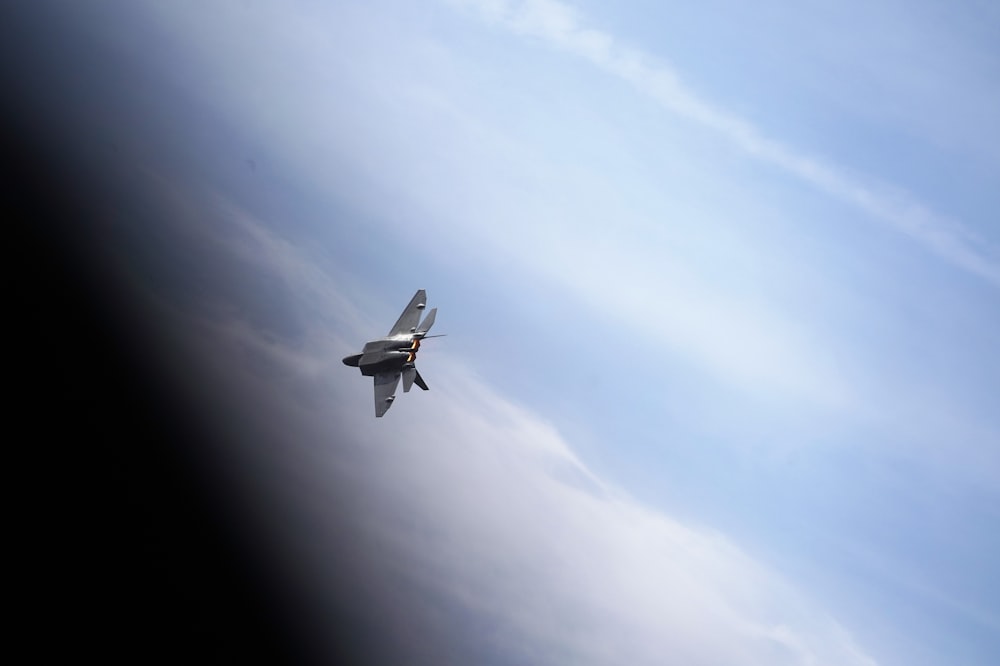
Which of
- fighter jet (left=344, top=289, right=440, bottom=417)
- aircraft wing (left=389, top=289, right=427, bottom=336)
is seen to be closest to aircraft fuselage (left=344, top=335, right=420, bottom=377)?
fighter jet (left=344, top=289, right=440, bottom=417)

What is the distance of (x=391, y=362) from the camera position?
7288 cm

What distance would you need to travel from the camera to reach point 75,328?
8319 cm

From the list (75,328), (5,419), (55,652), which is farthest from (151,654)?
(75,328)

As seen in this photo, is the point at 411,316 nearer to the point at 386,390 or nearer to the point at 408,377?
the point at 408,377

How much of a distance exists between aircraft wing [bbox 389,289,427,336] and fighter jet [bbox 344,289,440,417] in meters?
0.83

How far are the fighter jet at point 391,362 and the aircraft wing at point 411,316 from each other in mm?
832

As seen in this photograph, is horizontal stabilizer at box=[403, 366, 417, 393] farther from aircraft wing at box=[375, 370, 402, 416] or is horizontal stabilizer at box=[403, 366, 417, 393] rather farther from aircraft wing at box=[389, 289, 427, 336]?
aircraft wing at box=[389, 289, 427, 336]

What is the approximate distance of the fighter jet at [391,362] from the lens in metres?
72.7

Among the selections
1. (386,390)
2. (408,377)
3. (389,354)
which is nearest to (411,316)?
(389,354)

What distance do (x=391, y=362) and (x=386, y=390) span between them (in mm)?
2715

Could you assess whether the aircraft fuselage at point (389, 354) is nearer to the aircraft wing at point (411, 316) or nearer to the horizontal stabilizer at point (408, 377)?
the horizontal stabilizer at point (408, 377)

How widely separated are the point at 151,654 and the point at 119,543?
447 inches

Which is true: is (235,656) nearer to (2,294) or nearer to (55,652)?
(55,652)

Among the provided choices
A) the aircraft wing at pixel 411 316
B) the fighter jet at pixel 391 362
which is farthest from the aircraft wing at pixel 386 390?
the aircraft wing at pixel 411 316
